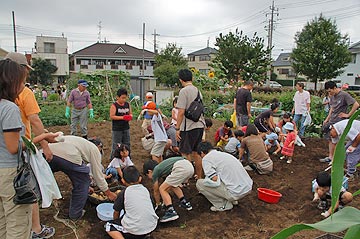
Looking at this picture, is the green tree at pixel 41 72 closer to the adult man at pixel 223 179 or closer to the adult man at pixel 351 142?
the adult man at pixel 223 179

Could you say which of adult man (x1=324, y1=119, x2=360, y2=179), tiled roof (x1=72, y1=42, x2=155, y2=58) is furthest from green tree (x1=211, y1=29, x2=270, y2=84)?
tiled roof (x1=72, y1=42, x2=155, y2=58)

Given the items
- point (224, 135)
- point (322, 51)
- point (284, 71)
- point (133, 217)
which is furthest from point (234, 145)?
point (284, 71)

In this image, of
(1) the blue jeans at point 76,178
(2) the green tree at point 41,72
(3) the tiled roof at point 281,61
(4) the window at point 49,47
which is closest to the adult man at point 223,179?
(1) the blue jeans at point 76,178

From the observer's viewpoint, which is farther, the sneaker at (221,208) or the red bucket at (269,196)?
the red bucket at (269,196)

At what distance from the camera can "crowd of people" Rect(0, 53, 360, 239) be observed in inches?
79.0

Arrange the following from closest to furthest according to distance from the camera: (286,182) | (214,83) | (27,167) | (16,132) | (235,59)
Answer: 1. (16,132)
2. (27,167)
3. (286,182)
4. (214,83)
5. (235,59)

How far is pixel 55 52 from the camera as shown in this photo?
35.5 metres

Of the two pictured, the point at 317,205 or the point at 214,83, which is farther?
the point at 214,83

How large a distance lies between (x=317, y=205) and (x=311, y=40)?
62.7 feet

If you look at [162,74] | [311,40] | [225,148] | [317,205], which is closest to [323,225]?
[317,205]

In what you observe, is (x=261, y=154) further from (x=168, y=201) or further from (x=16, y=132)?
(x=16, y=132)

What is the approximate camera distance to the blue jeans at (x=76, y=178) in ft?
9.67

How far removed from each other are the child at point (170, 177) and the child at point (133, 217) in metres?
0.48

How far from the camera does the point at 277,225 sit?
333cm
